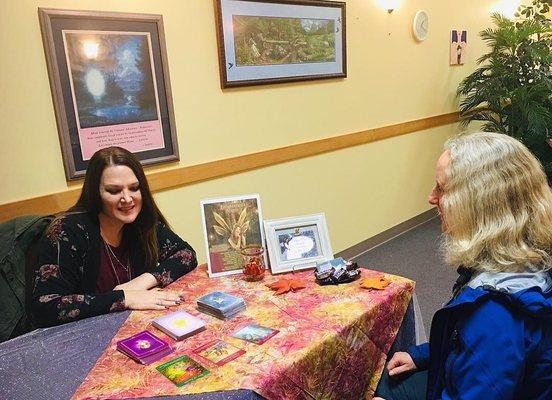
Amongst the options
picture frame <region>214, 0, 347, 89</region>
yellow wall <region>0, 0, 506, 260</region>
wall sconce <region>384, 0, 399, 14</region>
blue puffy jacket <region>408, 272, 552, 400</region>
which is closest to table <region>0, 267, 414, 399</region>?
blue puffy jacket <region>408, 272, 552, 400</region>

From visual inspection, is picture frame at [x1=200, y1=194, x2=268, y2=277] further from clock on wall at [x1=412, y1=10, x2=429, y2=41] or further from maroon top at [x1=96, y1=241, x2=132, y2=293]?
clock on wall at [x1=412, y1=10, x2=429, y2=41]

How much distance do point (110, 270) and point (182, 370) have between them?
705 millimetres

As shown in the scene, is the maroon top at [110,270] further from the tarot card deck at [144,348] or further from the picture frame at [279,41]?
the picture frame at [279,41]

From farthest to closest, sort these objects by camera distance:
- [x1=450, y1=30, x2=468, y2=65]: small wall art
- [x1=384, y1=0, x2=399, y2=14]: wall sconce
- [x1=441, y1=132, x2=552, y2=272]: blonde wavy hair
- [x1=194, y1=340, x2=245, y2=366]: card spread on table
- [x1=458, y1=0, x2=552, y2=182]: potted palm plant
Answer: [x1=450, y1=30, x2=468, y2=65]: small wall art, [x1=458, y1=0, x2=552, y2=182]: potted palm plant, [x1=384, y1=0, x2=399, y2=14]: wall sconce, [x1=194, y1=340, x2=245, y2=366]: card spread on table, [x1=441, y1=132, x2=552, y2=272]: blonde wavy hair

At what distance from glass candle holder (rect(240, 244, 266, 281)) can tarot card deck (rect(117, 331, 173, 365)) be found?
45 cm

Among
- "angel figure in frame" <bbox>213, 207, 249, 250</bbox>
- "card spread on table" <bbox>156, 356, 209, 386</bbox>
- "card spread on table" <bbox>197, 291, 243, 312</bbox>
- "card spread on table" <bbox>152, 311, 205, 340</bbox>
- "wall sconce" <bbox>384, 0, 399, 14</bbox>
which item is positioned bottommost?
"card spread on table" <bbox>156, 356, 209, 386</bbox>

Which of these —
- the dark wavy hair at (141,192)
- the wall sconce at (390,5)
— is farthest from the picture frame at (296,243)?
the wall sconce at (390,5)

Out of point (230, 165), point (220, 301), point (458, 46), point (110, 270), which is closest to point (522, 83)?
point (458, 46)

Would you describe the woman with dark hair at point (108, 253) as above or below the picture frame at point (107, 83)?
below

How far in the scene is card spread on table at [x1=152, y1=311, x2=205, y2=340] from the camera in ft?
4.17

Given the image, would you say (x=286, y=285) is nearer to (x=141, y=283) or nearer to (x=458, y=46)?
(x=141, y=283)

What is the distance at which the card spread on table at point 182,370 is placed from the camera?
1072 millimetres

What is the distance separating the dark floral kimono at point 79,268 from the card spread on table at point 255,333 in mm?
443

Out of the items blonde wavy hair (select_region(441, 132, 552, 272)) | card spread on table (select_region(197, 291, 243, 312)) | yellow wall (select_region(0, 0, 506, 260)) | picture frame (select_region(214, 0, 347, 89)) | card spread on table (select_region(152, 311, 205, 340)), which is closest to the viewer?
blonde wavy hair (select_region(441, 132, 552, 272))
